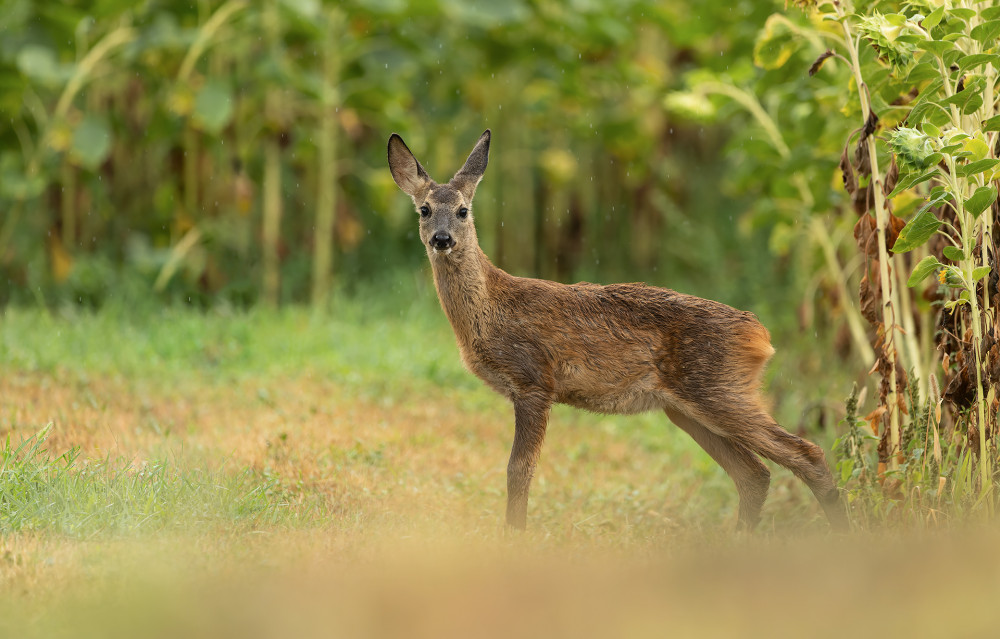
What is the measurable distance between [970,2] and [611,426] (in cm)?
452

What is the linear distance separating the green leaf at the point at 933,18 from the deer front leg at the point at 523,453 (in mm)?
2510

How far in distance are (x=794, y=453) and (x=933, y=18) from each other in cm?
220

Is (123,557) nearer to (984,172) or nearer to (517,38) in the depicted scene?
(984,172)

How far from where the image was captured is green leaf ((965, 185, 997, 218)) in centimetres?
488

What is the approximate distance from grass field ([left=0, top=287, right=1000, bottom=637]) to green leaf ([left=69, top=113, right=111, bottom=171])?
4.77 ft

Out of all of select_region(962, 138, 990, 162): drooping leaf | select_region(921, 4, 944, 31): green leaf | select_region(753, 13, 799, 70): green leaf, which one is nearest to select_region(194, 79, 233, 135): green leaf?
select_region(753, 13, 799, 70): green leaf

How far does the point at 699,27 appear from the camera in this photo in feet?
37.6

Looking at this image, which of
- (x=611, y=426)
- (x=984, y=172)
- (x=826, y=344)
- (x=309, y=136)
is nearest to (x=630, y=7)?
(x=309, y=136)

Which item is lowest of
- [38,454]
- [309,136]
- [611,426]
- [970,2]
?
[611,426]

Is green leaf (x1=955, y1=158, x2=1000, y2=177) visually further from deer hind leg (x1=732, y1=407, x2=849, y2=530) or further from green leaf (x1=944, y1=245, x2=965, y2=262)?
deer hind leg (x1=732, y1=407, x2=849, y2=530)

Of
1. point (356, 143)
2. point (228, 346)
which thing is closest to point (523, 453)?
point (228, 346)

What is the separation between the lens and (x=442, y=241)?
5.82 metres

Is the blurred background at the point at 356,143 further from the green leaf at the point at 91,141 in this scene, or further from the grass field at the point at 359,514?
the grass field at the point at 359,514

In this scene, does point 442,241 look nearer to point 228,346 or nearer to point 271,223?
point 228,346
